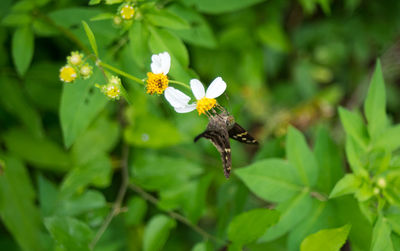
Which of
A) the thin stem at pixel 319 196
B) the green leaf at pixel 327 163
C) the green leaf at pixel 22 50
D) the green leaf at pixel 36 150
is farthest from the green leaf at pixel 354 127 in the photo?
the green leaf at pixel 36 150

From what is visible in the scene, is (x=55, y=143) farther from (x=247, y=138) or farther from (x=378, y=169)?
(x=378, y=169)

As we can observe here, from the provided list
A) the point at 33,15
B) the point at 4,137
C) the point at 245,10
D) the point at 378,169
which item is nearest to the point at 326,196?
the point at 378,169

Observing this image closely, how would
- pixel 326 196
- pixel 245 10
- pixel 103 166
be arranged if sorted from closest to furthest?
pixel 326 196
pixel 103 166
pixel 245 10

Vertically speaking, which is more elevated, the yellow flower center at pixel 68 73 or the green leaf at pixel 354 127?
the yellow flower center at pixel 68 73

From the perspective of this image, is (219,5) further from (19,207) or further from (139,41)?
(19,207)

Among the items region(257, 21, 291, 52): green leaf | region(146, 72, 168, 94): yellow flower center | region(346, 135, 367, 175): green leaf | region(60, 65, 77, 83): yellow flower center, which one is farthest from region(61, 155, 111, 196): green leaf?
region(257, 21, 291, 52): green leaf

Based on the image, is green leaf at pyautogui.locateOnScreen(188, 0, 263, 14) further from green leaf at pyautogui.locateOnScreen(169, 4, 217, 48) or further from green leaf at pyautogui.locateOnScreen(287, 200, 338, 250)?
green leaf at pyautogui.locateOnScreen(287, 200, 338, 250)

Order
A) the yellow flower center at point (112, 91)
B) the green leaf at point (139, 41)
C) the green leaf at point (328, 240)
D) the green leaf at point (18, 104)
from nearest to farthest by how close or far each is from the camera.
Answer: the yellow flower center at point (112, 91) < the green leaf at point (328, 240) < the green leaf at point (139, 41) < the green leaf at point (18, 104)

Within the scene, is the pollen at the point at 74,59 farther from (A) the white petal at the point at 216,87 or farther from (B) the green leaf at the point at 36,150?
(B) the green leaf at the point at 36,150
